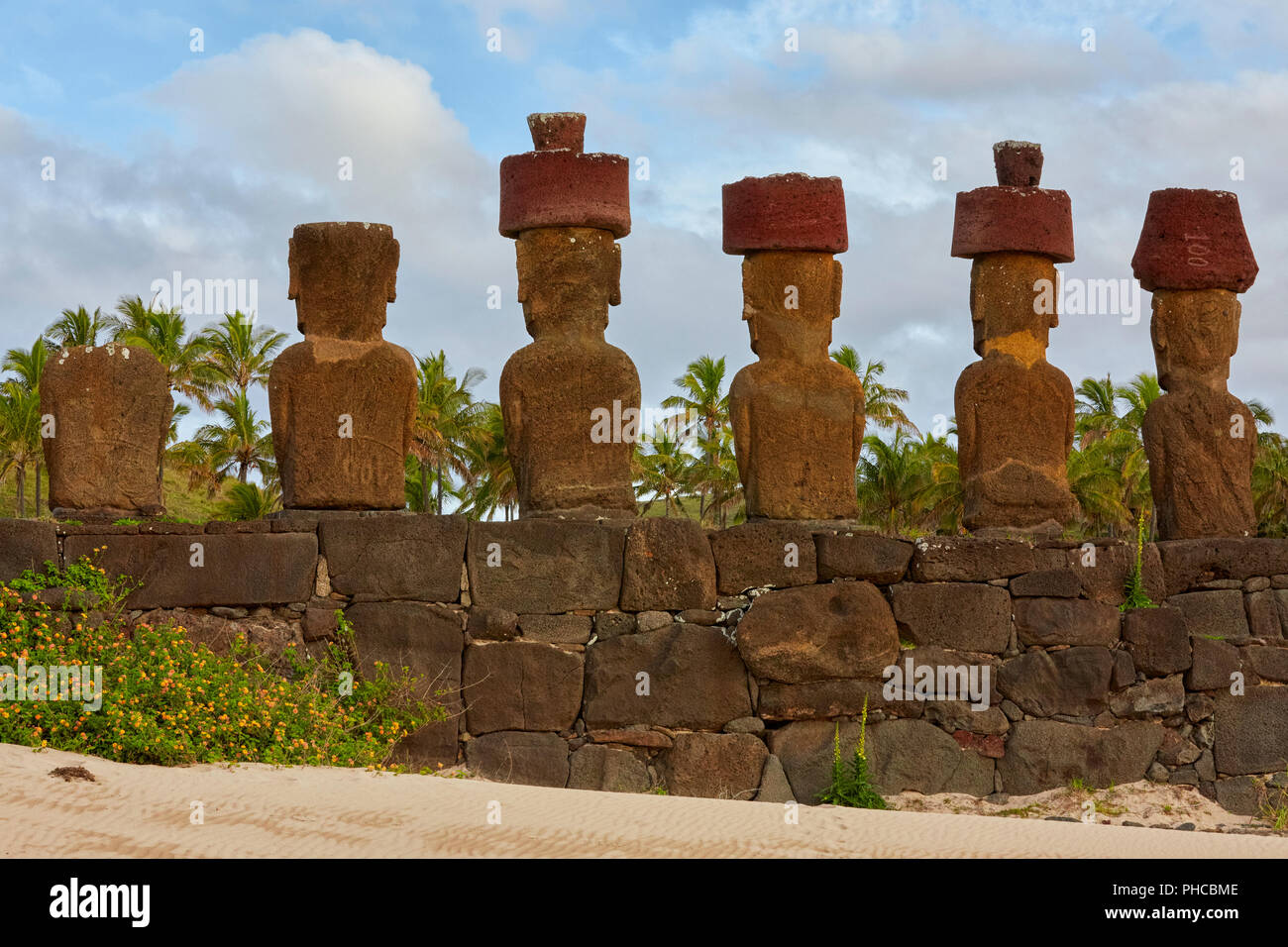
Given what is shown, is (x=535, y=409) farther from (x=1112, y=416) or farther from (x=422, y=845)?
(x=1112, y=416)

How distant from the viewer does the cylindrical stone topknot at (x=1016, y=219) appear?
11.0 m

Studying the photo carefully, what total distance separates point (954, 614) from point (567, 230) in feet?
11.3

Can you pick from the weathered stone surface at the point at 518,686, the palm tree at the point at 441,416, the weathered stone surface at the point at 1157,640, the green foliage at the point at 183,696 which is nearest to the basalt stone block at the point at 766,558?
the weathered stone surface at the point at 518,686

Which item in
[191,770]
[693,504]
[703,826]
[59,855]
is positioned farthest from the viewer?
[693,504]

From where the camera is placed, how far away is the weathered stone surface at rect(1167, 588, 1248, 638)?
10945 mm

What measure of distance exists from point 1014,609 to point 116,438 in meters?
5.65

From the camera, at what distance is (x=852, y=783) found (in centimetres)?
1000

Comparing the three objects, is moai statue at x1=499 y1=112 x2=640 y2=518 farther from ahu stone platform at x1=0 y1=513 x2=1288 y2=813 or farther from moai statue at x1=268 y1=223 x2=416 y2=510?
moai statue at x1=268 y1=223 x2=416 y2=510

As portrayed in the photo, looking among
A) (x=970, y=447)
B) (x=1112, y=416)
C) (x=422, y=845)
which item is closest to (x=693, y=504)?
(x=1112, y=416)

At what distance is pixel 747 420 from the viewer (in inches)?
411

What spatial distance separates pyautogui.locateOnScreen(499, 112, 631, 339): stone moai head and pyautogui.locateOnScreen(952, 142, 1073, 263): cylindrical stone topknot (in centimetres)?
233

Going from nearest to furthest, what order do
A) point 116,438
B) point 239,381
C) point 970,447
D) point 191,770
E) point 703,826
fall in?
point 703,826, point 191,770, point 116,438, point 970,447, point 239,381

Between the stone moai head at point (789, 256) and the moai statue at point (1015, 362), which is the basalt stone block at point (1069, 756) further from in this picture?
the stone moai head at point (789, 256)

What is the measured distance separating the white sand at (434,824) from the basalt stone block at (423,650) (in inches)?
46.5
